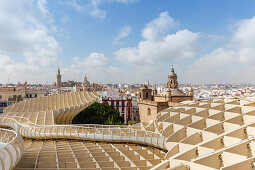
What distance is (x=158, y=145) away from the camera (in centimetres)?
1282

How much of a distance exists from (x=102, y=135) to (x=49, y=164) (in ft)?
17.7

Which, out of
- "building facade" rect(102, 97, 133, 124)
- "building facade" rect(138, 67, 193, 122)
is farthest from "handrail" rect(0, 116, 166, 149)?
"building facade" rect(102, 97, 133, 124)

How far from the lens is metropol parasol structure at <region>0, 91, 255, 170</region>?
7.10 m

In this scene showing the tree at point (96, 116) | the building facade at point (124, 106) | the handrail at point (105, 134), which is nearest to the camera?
the handrail at point (105, 134)

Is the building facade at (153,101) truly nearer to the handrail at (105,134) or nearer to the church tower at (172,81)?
the church tower at (172,81)

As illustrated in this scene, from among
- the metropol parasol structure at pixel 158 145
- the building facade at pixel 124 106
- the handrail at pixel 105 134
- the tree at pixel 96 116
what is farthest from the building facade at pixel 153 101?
the handrail at pixel 105 134

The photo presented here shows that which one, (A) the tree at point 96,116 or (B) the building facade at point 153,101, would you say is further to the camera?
(B) the building facade at point 153,101

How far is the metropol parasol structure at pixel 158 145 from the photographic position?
7.10m

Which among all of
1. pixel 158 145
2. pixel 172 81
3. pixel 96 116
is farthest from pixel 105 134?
pixel 172 81

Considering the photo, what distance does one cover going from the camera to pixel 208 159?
6.98m

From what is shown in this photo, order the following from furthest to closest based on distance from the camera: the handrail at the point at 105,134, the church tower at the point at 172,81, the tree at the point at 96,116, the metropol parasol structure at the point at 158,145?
the church tower at the point at 172,81 < the tree at the point at 96,116 < the handrail at the point at 105,134 < the metropol parasol structure at the point at 158,145

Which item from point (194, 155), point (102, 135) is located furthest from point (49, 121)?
point (194, 155)

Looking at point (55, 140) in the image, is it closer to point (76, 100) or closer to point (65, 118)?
point (65, 118)

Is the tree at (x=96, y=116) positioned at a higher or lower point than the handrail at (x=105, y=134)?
lower
